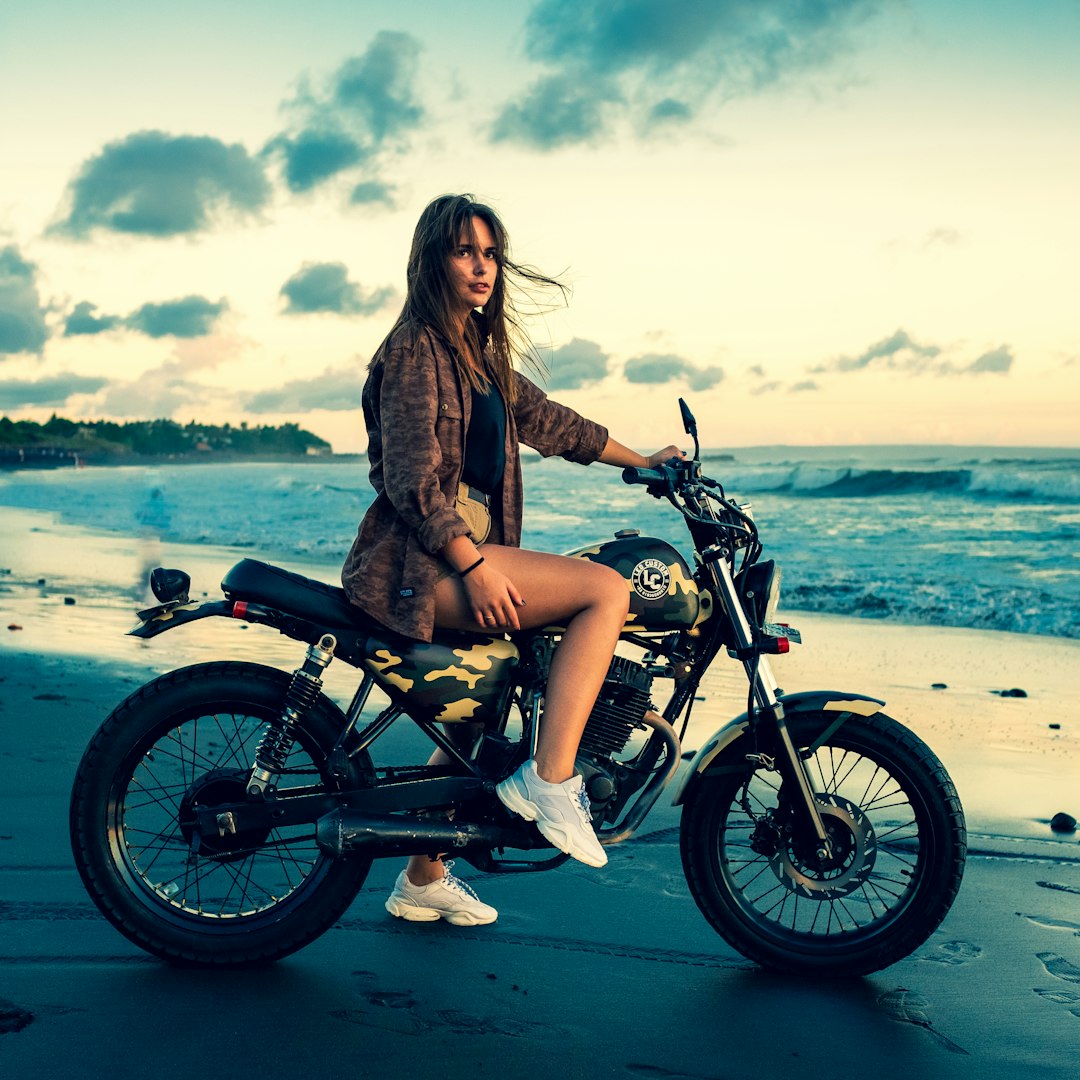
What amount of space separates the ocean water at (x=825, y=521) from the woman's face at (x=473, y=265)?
3752 millimetres

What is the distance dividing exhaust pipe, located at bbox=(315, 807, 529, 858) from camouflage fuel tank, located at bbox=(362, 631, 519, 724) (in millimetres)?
300

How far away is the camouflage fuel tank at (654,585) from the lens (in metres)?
3.32

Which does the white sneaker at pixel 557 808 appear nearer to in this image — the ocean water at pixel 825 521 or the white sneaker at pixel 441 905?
the white sneaker at pixel 441 905

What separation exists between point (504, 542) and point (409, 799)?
0.78 metres

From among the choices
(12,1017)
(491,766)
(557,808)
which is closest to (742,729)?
(557,808)

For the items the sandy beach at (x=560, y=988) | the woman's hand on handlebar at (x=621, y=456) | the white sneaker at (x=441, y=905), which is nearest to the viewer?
the sandy beach at (x=560, y=988)

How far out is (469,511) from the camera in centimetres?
335

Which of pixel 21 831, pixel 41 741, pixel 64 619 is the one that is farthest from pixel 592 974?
pixel 64 619

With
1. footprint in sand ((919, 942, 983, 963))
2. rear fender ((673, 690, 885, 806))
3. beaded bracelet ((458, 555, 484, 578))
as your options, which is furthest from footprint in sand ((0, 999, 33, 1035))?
footprint in sand ((919, 942, 983, 963))

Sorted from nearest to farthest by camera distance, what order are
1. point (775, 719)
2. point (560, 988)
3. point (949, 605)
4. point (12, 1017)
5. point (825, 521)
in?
point (12, 1017) < point (560, 988) < point (775, 719) < point (949, 605) < point (825, 521)

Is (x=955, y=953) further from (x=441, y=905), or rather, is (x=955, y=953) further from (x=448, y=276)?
(x=448, y=276)

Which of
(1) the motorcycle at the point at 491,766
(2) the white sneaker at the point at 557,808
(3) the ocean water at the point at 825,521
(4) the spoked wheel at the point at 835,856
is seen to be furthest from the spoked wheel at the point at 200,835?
(3) the ocean water at the point at 825,521

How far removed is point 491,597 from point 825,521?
21.5m

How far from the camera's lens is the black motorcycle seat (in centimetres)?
326
